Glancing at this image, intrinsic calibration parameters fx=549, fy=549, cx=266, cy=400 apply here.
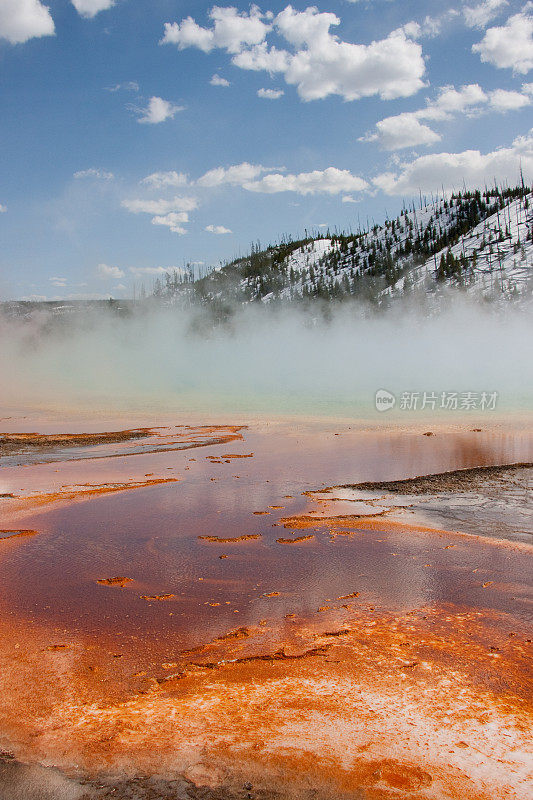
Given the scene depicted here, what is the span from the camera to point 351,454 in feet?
49.9

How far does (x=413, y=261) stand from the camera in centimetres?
12381

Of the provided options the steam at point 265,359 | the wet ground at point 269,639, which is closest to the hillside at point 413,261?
the steam at point 265,359

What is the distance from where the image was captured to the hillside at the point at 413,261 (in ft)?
338

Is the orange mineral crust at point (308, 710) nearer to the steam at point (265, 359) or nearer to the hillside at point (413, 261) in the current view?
the steam at point (265, 359)

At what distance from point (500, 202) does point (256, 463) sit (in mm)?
134889

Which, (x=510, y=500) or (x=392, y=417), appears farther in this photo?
(x=392, y=417)

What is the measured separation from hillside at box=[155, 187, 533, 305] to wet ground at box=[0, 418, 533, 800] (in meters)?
93.3

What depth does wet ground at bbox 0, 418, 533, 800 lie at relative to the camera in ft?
11.8

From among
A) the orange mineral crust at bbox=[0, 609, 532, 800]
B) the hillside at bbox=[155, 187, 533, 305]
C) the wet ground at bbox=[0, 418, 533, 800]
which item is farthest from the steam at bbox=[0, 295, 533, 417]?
the orange mineral crust at bbox=[0, 609, 532, 800]

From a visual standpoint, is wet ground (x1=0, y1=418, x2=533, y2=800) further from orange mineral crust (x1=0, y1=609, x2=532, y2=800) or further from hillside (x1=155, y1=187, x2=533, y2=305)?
hillside (x1=155, y1=187, x2=533, y2=305)

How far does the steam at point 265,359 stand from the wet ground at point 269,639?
51.3 ft

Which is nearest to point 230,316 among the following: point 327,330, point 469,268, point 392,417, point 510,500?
point 327,330

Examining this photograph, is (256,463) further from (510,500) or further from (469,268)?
(469,268)

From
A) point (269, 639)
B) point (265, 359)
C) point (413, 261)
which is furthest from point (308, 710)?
point (413, 261)
